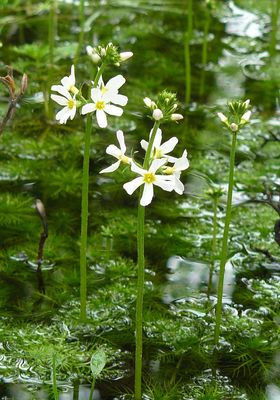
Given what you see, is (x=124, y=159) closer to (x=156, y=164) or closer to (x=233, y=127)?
(x=156, y=164)

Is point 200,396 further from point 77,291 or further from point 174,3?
point 174,3

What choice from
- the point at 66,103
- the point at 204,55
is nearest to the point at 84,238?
the point at 66,103

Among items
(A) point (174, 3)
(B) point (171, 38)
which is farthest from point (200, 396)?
(A) point (174, 3)

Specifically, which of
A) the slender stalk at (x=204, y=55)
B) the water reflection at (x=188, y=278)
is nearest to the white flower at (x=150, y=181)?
the water reflection at (x=188, y=278)

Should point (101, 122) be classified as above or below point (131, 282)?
above

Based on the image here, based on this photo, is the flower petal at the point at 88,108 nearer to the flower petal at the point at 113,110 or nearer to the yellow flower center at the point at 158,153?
the flower petal at the point at 113,110

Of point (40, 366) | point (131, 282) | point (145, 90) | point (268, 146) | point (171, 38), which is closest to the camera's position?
point (40, 366)

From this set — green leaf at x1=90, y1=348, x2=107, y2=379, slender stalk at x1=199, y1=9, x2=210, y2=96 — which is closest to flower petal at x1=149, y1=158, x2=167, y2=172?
green leaf at x1=90, y1=348, x2=107, y2=379
